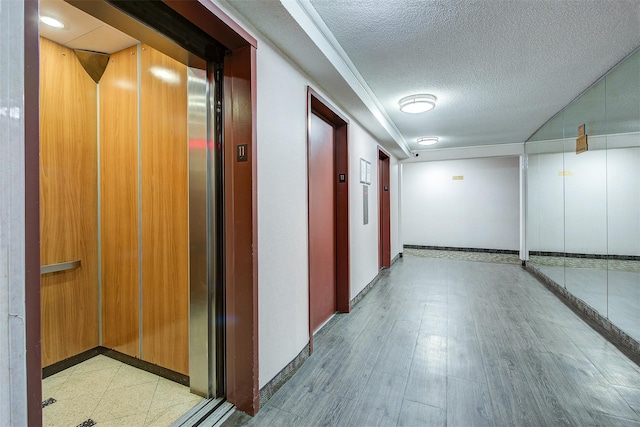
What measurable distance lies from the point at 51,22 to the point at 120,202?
134 centimetres

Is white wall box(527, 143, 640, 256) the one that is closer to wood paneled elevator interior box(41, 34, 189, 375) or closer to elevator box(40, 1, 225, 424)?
elevator box(40, 1, 225, 424)

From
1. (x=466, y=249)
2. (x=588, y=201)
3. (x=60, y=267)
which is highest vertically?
(x=588, y=201)

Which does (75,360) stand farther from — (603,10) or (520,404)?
(603,10)

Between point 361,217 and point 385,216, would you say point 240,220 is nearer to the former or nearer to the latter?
point 361,217

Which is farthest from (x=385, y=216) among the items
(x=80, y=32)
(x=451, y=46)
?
(x=80, y=32)

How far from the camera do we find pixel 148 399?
6.16 ft

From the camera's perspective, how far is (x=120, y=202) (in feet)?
7.64

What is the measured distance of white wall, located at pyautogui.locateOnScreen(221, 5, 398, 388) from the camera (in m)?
1.89

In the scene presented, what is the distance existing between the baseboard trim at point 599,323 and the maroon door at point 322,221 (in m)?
2.75

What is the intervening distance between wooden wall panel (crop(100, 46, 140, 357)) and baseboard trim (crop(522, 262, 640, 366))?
4247 millimetres

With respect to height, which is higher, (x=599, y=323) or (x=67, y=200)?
(x=67, y=200)

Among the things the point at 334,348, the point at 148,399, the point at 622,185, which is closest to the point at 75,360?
the point at 148,399

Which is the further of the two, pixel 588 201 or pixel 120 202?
pixel 588 201

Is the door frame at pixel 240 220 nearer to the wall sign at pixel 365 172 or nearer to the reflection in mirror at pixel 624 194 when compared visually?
the wall sign at pixel 365 172
